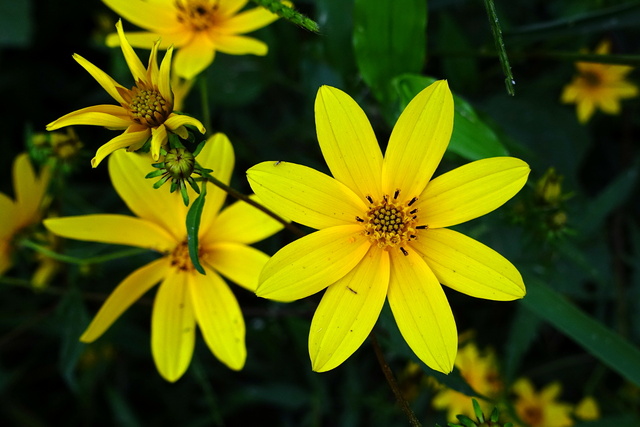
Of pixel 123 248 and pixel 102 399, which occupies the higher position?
pixel 123 248

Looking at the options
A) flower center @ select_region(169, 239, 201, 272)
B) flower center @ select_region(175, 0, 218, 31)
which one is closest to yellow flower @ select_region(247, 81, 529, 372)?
flower center @ select_region(169, 239, 201, 272)

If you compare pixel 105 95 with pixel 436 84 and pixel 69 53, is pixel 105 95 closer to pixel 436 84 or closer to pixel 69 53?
pixel 69 53

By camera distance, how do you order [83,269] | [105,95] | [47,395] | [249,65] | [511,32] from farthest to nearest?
[47,395] < [105,95] < [249,65] < [511,32] < [83,269]

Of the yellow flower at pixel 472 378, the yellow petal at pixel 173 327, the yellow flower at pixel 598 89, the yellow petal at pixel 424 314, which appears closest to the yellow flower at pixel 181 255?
the yellow petal at pixel 173 327

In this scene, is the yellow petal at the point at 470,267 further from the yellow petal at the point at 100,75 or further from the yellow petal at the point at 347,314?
the yellow petal at the point at 100,75

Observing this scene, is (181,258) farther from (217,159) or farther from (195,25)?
(195,25)

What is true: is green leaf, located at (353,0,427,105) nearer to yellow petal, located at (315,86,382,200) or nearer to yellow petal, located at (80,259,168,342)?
yellow petal, located at (315,86,382,200)

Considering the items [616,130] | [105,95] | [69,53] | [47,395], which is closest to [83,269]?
[105,95]
